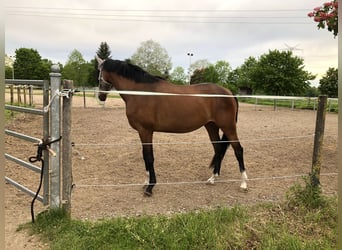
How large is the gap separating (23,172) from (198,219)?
116 inches

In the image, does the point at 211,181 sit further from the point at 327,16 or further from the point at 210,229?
the point at 327,16

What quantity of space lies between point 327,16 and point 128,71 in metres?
3.51

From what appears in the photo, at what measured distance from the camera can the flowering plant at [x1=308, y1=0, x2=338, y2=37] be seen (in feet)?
15.5

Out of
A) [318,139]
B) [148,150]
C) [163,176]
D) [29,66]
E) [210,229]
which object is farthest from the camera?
[29,66]

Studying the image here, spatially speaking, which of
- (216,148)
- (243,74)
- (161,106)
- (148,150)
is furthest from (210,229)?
(243,74)

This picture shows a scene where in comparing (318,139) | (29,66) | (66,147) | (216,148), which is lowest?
(216,148)

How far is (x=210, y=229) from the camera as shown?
247cm

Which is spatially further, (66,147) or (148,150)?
(148,150)

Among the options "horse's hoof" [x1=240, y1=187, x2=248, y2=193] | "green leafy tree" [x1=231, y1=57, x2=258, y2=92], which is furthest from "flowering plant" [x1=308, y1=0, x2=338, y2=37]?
"green leafy tree" [x1=231, y1=57, x2=258, y2=92]

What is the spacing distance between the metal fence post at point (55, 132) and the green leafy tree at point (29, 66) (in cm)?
4694

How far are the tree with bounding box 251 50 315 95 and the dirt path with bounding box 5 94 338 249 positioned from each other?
64.7 ft

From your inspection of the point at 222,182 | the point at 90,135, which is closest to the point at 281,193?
the point at 222,182

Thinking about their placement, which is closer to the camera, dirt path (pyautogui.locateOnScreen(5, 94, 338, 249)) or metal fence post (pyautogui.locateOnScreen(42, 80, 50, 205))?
metal fence post (pyautogui.locateOnScreen(42, 80, 50, 205))

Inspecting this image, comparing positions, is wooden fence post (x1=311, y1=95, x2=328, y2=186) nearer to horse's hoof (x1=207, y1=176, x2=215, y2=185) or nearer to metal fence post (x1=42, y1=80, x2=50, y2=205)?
horse's hoof (x1=207, y1=176, x2=215, y2=185)
